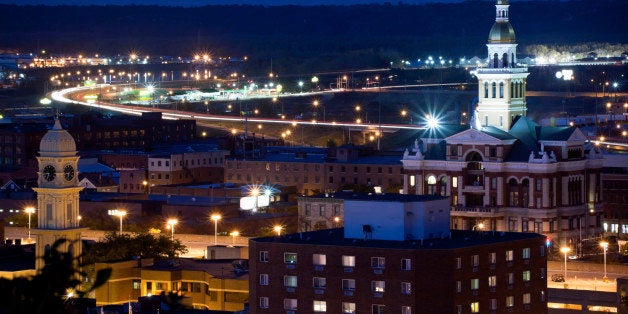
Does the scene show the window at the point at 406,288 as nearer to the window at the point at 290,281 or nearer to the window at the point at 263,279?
the window at the point at 290,281

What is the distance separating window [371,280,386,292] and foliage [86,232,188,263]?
19.6m

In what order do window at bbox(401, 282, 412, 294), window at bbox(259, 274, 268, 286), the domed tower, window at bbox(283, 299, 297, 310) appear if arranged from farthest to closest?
the domed tower, window at bbox(259, 274, 268, 286), window at bbox(283, 299, 297, 310), window at bbox(401, 282, 412, 294)

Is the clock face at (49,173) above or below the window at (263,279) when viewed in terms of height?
above

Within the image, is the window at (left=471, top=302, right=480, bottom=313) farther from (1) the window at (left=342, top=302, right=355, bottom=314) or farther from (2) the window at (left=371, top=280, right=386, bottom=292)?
(1) the window at (left=342, top=302, right=355, bottom=314)

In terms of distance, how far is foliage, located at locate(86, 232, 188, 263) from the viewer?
3214 inches

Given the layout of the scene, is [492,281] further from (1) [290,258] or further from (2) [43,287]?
(2) [43,287]

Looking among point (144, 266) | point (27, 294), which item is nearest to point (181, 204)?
point (144, 266)

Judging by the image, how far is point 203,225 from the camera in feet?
343

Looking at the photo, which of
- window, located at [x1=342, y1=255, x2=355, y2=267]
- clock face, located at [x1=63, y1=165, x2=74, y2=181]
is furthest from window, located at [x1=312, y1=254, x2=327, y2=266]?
clock face, located at [x1=63, y1=165, x2=74, y2=181]

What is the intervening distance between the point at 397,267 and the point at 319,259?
3035 mm

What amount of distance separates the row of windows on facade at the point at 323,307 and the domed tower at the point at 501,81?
4454 centimetres

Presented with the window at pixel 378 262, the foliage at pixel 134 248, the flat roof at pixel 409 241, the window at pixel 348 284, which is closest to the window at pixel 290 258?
the flat roof at pixel 409 241

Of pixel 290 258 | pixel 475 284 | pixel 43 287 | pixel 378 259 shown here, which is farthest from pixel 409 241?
pixel 43 287

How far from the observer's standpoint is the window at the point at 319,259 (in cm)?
6462
